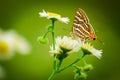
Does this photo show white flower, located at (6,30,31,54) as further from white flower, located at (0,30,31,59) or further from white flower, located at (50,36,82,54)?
white flower, located at (50,36,82,54)

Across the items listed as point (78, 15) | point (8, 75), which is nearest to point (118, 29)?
point (8, 75)

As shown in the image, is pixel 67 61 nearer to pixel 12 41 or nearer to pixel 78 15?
pixel 12 41

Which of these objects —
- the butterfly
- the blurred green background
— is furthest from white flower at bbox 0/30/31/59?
the blurred green background

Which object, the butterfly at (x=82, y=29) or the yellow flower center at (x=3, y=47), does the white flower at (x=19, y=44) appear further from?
the butterfly at (x=82, y=29)

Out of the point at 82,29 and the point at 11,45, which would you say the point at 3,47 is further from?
the point at 82,29

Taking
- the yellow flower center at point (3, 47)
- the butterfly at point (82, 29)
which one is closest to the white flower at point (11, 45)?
the yellow flower center at point (3, 47)

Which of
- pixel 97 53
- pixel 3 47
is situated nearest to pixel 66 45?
pixel 97 53

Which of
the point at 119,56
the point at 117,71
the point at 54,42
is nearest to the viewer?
the point at 54,42
